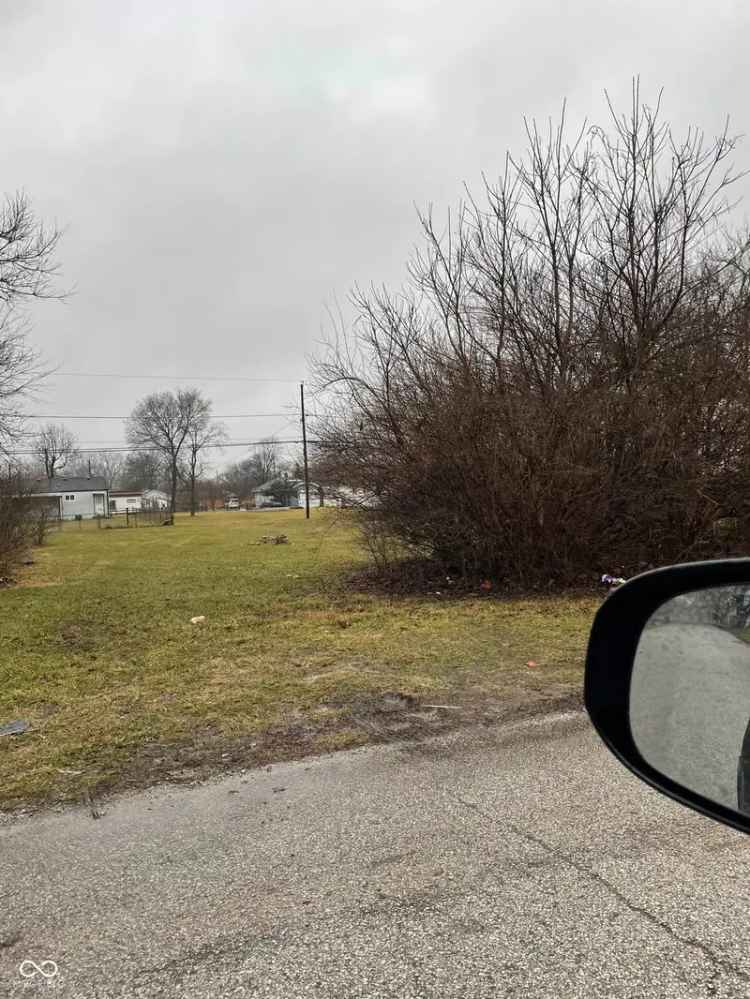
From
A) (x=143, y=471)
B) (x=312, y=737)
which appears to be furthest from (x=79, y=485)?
(x=312, y=737)

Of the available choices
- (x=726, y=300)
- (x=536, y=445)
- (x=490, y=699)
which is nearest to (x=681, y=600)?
(x=490, y=699)

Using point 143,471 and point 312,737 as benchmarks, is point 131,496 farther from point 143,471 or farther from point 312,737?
point 312,737

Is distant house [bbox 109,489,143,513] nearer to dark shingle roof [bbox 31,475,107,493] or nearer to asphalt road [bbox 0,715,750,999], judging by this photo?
dark shingle roof [bbox 31,475,107,493]

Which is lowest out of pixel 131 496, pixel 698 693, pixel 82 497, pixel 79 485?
pixel 698 693

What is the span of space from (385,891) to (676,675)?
1512 millimetres

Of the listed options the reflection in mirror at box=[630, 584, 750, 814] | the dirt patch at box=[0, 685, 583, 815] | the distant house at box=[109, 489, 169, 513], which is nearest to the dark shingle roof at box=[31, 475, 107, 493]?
the distant house at box=[109, 489, 169, 513]

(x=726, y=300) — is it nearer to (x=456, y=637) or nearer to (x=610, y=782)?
(x=456, y=637)

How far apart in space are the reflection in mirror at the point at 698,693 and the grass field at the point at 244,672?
2.87 metres

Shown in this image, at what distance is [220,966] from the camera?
230cm

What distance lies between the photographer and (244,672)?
6.51m

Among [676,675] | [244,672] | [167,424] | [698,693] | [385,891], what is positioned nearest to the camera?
[698,693]

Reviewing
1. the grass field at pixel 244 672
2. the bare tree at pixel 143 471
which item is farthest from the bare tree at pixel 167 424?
the grass field at pixel 244 672

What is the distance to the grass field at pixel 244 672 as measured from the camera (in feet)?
14.5

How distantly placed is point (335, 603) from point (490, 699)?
5.56 m
